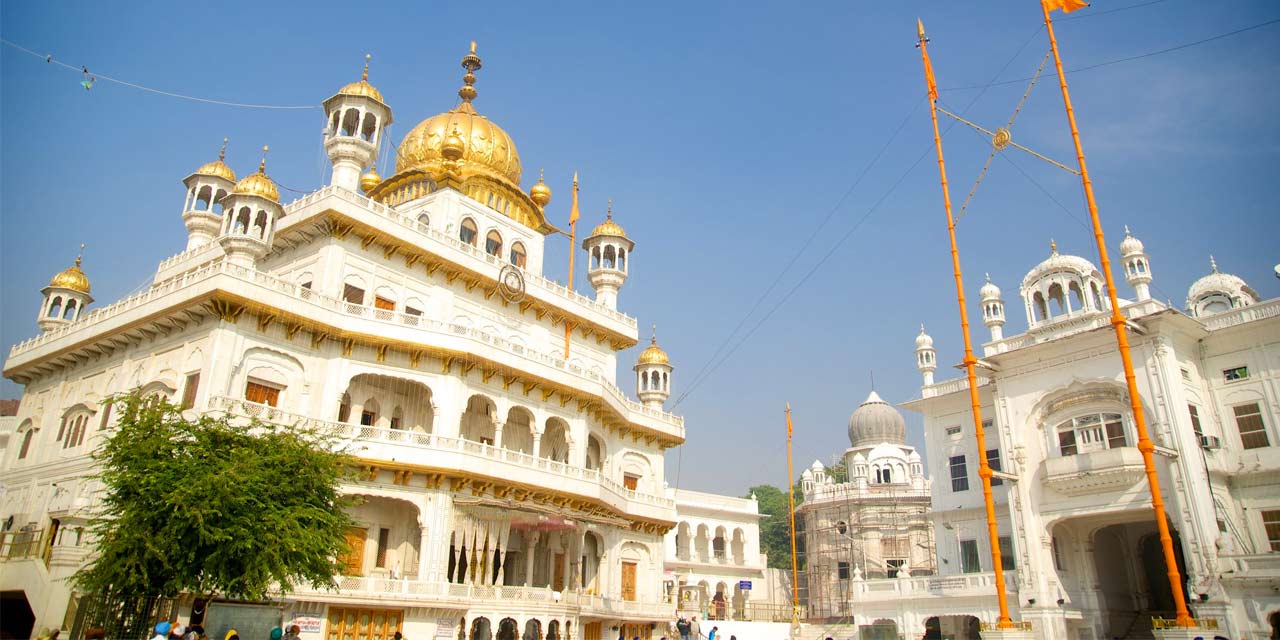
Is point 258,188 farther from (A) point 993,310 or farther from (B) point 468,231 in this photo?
(A) point 993,310

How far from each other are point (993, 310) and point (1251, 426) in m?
8.84

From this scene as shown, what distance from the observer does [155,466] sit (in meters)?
16.9

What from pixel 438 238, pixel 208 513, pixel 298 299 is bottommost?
pixel 208 513

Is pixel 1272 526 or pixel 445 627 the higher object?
pixel 1272 526

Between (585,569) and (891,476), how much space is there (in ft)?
98.1

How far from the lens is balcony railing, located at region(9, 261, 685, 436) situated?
74.4 feet

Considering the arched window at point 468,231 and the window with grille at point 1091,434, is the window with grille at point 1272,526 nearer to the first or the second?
the window with grille at point 1091,434

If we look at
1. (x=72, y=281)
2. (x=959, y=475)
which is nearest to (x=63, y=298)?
(x=72, y=281)

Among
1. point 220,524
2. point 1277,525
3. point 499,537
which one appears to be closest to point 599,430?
point 499,537

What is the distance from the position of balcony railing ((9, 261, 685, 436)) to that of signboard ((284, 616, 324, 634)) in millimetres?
8396

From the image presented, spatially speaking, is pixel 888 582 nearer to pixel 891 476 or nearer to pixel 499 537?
pixel 499 537

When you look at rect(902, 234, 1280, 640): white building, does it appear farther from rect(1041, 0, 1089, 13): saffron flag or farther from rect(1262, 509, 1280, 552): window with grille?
rect(1041, 0, 1089, 13): saffron flag

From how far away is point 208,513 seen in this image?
16.1 m

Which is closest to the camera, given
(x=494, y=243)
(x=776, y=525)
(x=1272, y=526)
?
(x=1272, y=526)
